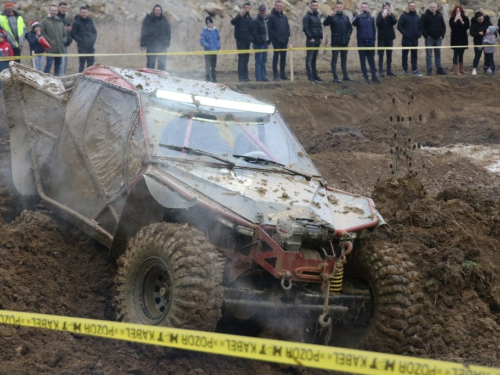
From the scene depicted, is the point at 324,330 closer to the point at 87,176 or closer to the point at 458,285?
the point at 458,285

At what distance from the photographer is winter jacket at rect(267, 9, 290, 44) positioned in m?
20.5

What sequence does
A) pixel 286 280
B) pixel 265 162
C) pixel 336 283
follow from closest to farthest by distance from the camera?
pixel 286 280
pixel 336 283
pixel 265 162

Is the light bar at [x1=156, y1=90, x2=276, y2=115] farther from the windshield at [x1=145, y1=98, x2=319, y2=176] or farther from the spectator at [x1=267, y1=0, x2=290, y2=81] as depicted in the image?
the spectator at [x1=267, y1=0, x2=290, y2=81]

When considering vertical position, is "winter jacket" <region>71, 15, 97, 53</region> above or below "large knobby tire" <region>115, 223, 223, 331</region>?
above

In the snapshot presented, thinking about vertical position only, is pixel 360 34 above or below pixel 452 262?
above

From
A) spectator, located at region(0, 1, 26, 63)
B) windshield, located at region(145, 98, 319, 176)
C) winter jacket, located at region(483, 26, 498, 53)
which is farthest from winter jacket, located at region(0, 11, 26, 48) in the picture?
winter jacket, located at region(483, 26, 498, 53)

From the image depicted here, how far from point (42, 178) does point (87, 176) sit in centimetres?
110

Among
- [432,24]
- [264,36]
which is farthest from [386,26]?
[264,36]

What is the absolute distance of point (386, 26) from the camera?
22156 mm

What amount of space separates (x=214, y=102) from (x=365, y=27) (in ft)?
45.8

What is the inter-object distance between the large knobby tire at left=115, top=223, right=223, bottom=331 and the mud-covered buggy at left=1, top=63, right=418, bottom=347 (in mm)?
11

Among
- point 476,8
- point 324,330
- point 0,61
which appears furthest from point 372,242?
point 476,8

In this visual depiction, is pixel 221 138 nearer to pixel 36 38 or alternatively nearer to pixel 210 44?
pixel 36 38

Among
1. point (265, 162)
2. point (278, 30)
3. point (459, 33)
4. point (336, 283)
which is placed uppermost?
point (278, 30)
